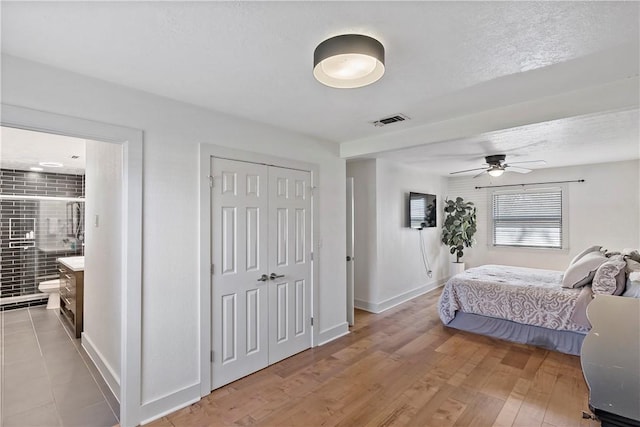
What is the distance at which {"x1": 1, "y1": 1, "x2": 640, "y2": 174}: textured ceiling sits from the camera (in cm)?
136

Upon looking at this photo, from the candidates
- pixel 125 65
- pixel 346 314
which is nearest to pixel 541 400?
pixel 346 314

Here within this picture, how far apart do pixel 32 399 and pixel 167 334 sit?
4.21 feet

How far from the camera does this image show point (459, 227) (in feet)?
20.2

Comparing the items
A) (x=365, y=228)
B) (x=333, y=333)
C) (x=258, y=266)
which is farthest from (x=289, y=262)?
(x=365, y=228)

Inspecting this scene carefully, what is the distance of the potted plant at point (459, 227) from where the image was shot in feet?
20.1

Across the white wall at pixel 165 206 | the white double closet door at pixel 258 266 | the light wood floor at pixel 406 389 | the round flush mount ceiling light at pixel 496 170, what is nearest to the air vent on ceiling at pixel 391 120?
the white double closet door at pixel 258 266

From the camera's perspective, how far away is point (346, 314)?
4035mm

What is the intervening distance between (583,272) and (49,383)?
5.45 meters

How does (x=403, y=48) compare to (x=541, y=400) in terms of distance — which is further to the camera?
(x=541, y=400)

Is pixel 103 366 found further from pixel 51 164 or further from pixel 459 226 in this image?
pixel 459 226

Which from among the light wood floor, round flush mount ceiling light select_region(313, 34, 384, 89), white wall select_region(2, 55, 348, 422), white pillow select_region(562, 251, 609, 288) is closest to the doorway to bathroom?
white wall select_region(2, 55, 348, 422)

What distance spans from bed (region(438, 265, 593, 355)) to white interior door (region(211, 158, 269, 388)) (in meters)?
2.61

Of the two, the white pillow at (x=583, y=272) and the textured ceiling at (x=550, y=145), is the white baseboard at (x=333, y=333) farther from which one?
the white pillow at (x=583, y=272)

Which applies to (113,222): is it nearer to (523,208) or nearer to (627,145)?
(627,145)
